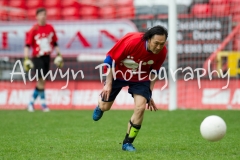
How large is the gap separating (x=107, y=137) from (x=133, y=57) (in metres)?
1.81

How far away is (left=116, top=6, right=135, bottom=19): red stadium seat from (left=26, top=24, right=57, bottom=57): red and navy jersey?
8.82 feet

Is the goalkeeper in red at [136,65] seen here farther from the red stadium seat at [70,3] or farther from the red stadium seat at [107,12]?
the red stadium seat at [70,3]

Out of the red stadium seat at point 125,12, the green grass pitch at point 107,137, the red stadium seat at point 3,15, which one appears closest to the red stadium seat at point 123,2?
the red stadium seat at point 125,12

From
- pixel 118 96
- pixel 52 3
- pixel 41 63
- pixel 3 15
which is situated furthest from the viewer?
pixel 52 3

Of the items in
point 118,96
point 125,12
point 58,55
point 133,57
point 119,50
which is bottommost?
point 118,96

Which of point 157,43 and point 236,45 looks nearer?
point 157,43

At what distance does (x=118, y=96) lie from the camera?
1404 cm

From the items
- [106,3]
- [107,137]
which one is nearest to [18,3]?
[106,3]

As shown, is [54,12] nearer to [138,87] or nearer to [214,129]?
[138,87]

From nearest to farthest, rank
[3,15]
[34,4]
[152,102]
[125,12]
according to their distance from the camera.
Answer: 1. [152,102]
2. [125,12]
3. [3,15]
4. [34,4]

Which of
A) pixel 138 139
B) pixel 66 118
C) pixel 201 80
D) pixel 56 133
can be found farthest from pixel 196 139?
pixel 201 80

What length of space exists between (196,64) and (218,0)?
1.97 metres

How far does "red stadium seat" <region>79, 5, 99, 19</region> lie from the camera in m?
16.3

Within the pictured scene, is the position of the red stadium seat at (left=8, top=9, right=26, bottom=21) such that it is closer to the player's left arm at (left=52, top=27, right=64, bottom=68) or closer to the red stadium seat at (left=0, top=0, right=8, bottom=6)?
the red stadium seat at (left=0, top=0, right=8, bottom=6)
